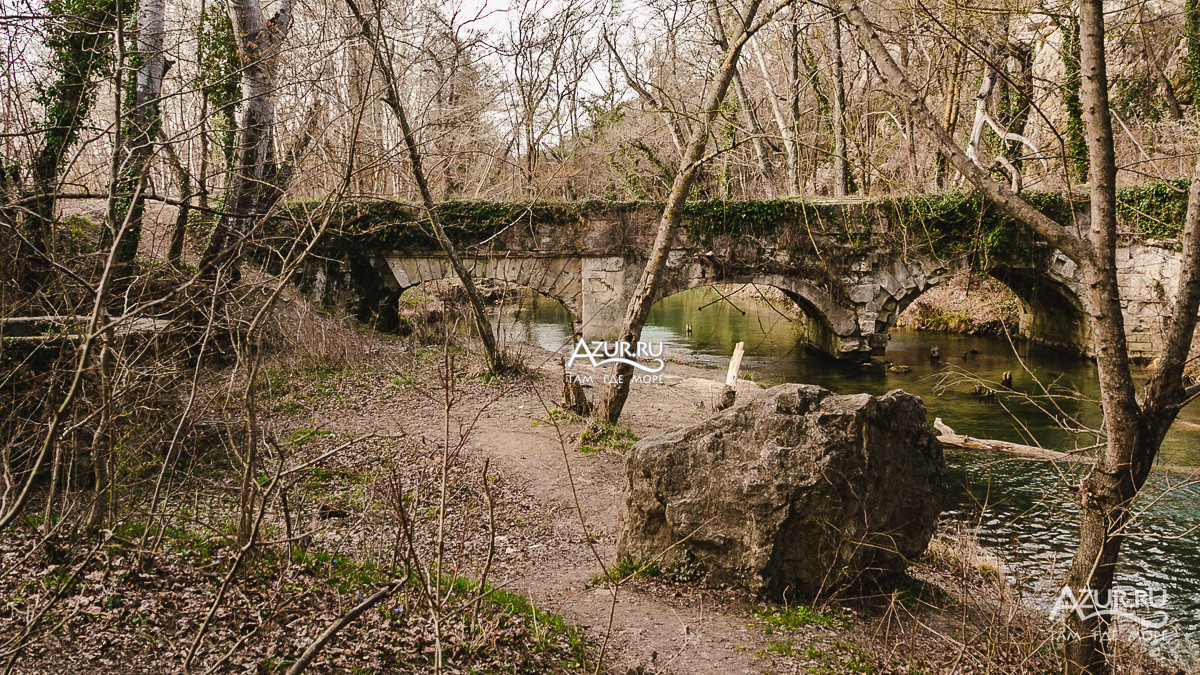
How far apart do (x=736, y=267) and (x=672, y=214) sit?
560 centimetres

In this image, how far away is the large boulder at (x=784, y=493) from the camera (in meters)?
4.55

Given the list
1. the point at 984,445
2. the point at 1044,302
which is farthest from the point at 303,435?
the point at 1044,302

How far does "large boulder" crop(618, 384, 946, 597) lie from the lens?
4547 millimetres

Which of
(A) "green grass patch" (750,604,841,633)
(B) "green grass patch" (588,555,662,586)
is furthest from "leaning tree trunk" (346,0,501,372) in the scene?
(A) "green grass patch" (750,604,841,633)

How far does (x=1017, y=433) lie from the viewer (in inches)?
391

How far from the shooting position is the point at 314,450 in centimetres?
718

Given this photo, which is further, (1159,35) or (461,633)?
(1159,35)

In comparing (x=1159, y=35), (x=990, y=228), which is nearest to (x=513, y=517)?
(x=990, y=228)

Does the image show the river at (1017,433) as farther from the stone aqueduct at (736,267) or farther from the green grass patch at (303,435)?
the green grass patch at (303,435)

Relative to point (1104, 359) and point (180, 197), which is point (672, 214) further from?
point (1104, 359)

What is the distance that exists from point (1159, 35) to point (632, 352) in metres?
14.8

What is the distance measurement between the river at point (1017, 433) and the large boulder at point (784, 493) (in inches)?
22.5

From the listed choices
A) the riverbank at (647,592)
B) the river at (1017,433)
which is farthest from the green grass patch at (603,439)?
the river at (1017,433)

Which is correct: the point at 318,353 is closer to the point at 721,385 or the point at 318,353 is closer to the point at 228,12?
the point at 228,12
